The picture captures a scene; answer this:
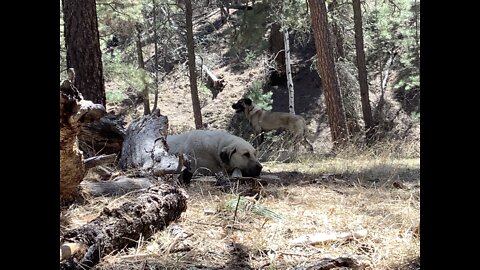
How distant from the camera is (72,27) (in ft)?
26.2

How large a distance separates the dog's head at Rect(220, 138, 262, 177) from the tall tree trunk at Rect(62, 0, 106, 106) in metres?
2.25

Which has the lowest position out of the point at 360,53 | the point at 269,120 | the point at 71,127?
the point at 269,120

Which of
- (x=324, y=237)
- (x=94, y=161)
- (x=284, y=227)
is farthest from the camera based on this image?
(x=94, y=161)

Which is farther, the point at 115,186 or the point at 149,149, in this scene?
the point at 149,149

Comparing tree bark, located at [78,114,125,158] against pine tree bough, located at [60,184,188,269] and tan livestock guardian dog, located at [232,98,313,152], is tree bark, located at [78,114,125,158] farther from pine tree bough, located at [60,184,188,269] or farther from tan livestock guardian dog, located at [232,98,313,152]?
tan livestock guardian dog, located at [232,98,313,152]

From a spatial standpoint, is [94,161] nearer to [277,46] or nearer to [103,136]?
[103,136]

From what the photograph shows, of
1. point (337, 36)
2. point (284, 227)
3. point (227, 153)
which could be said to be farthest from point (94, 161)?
point (337, 36)

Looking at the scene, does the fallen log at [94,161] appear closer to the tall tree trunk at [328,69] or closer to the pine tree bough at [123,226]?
the pine tree bough at [123,226]

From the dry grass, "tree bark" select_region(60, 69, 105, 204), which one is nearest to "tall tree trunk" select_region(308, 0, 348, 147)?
the dry grass

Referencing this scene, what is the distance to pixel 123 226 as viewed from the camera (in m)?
3.60

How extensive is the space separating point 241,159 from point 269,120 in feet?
37.1

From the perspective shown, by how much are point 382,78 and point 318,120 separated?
367 cm
